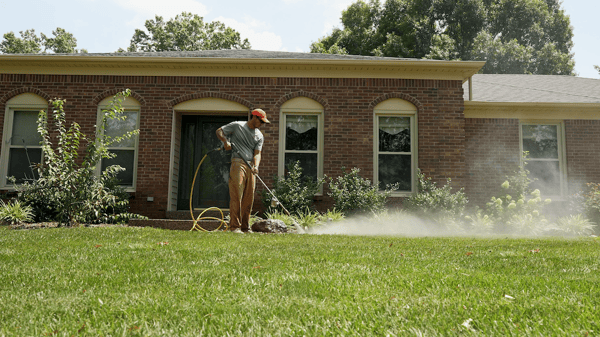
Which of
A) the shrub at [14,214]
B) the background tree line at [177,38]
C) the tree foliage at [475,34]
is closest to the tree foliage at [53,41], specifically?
the background tree line at [177,38]

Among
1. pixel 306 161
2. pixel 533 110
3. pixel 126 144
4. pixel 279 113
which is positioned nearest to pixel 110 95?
pixel 126 144

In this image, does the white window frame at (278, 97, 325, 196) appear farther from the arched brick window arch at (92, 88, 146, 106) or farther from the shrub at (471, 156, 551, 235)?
the shrub at (471, 156, 551, 235)

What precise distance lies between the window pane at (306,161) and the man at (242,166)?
322cm

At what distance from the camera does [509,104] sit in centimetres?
1130

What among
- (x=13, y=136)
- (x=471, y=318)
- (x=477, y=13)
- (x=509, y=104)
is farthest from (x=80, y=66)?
(x=477, y=13)

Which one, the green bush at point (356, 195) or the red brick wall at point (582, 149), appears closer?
the green bush at point (356, 195)

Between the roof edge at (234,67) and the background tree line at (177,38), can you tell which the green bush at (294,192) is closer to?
the roof edge at (234,67)

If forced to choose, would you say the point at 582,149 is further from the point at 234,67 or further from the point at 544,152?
the point at 234,67

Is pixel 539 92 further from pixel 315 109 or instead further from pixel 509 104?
pixel 315 109

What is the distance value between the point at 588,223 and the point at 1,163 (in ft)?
43.5

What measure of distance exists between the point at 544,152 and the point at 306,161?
5936 millimetres

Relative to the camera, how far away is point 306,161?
1102cm

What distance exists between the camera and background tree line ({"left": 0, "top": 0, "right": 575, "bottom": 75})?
26.7 m

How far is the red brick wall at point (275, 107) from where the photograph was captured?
Result: 35.2ft
